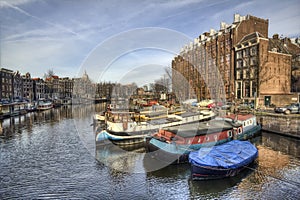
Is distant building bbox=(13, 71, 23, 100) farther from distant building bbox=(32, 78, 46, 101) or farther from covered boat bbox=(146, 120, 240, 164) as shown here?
covered boat bbox=(146, 120, 240, 164)

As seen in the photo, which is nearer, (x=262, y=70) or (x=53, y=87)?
(x=262, y=70)

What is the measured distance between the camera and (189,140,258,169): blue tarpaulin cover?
14.3 metres

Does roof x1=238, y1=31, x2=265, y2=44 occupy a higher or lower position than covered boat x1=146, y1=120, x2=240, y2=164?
higher

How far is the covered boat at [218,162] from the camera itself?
46.5 ft

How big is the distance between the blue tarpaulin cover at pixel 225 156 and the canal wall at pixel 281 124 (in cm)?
1225

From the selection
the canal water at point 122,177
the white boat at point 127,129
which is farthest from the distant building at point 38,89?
the white boat at point 127,129

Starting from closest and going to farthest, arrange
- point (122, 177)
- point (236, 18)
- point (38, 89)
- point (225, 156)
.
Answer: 1. point (225, 156)
2. point (122, 177)
3. point (236, 18)
4. point (38, 89)

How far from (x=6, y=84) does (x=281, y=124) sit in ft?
312

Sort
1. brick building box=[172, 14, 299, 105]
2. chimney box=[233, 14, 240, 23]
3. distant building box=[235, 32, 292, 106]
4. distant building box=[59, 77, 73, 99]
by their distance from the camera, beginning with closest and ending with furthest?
distant building box=[235, 32, 292, 106]
brick building box=[172, 14, 299, 105]
chimney box=[233, 14, 240, 23]
distant building box=[59, 77, 73, 99]

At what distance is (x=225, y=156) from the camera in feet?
50.3

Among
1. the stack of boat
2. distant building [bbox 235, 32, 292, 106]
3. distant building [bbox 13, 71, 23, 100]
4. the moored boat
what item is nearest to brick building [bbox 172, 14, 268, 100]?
distant building [bbox 235, 32, 292, 106]

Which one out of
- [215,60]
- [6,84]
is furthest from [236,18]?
[6,84]

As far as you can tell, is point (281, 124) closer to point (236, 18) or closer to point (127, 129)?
point (127, 129)

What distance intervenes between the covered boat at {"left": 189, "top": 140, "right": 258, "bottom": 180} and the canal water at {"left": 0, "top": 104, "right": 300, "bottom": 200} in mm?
526
